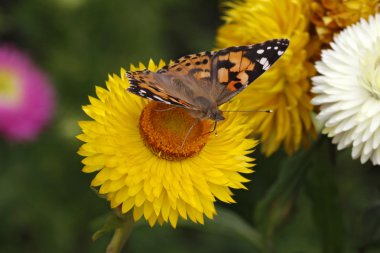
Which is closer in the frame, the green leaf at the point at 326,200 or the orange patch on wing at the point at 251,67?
the orange patch on wing at the point at 251,67

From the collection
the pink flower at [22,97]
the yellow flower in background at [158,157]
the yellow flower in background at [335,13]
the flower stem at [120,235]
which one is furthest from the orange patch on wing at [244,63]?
the pink flower at [22,97]

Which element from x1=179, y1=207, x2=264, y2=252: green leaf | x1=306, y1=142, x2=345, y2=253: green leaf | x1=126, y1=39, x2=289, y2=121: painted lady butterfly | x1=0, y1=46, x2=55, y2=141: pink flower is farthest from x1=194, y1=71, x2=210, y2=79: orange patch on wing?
x1=0, y1=46, x2=55, y2=141: pink flower

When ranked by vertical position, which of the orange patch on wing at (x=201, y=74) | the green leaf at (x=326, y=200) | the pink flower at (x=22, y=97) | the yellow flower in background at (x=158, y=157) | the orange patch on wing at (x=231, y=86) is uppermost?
the pink flower at (x=22, y=97)

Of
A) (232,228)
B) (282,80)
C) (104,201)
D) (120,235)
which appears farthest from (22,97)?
(120,235)

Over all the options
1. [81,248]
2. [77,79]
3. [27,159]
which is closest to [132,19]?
[77,79]

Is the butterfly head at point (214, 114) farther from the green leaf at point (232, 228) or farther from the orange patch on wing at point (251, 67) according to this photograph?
the green leaf at point (232, 228)

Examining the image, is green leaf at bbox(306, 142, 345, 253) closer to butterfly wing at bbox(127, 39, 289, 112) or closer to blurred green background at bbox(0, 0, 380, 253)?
blurred green background at bbox(0, 0, 380, 253)
